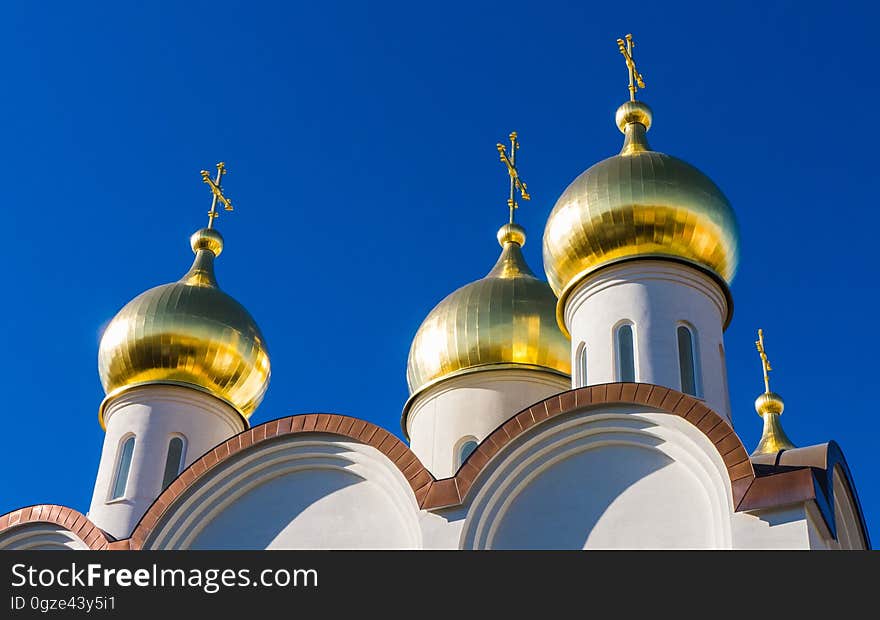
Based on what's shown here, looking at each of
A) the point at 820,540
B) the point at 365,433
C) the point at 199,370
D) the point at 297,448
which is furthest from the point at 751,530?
the point at 199,370

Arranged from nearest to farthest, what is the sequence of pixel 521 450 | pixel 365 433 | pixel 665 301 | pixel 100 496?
pixel 521 450 < pixel 365 433 < pixel 665 301 < pixel 100 496

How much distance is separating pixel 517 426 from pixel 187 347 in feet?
16.5

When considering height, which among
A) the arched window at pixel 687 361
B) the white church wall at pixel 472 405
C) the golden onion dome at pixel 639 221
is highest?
the golden onion dome at pixel 639 221

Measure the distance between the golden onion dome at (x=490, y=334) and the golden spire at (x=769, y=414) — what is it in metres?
5.06

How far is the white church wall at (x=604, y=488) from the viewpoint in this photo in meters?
8.29

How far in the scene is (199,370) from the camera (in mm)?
12844

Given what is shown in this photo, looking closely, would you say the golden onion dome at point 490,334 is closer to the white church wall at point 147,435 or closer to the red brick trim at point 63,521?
the white church wall at point 147,435

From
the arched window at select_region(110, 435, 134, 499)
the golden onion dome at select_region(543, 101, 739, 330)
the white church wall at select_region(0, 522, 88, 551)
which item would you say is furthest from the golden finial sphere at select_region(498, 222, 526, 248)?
the white church wall at select_region(0, 522, 88, 551)

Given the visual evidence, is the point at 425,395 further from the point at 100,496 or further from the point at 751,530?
the point at 751,530

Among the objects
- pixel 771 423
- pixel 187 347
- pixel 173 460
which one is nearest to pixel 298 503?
pixel 173 460

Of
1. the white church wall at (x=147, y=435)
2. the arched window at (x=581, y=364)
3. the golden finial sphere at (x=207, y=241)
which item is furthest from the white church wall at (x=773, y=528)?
the golden finial sphere at (x=207, y=241)

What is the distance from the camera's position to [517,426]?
900 centimetres
